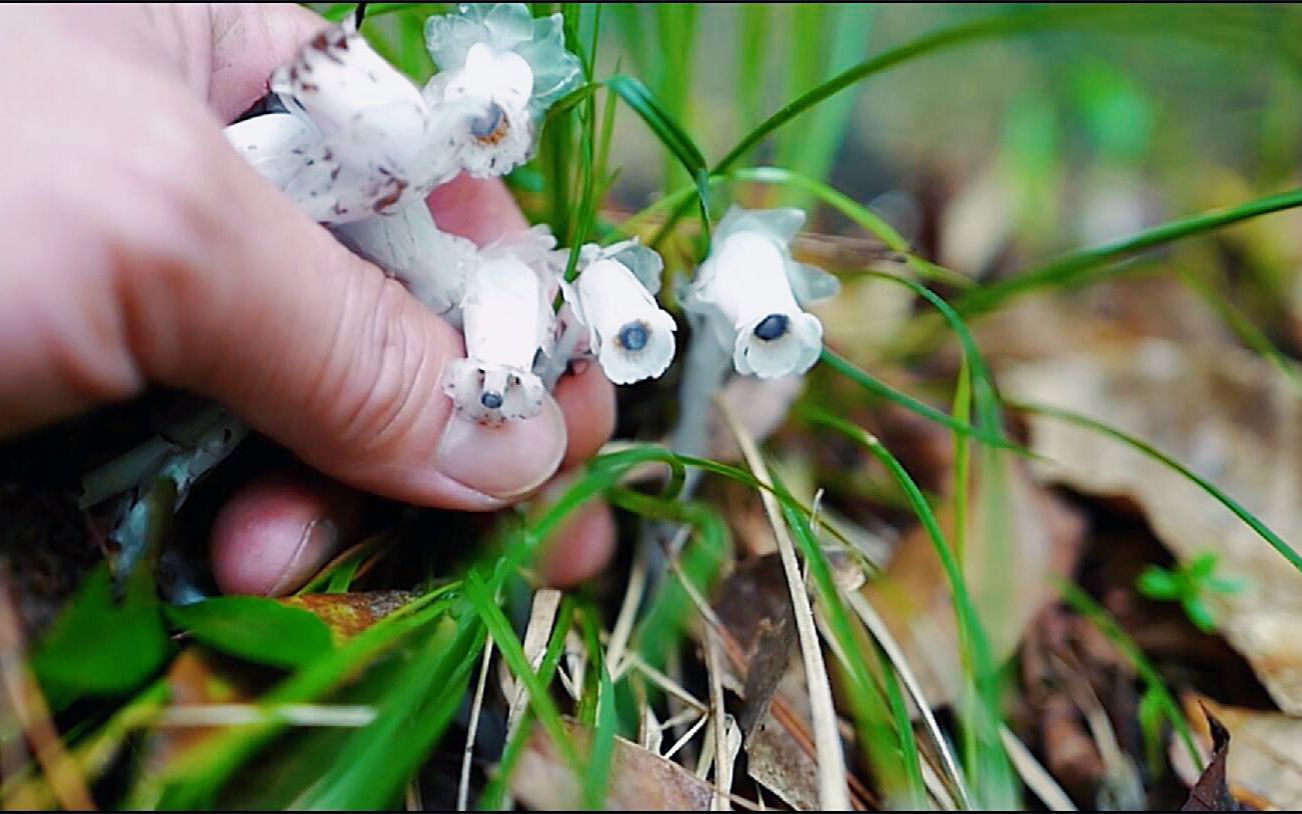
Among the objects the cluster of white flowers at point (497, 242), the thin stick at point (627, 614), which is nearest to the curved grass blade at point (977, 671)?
the cluster of white flowers at point (497, 242)

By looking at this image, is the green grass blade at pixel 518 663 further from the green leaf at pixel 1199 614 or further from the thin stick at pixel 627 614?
the green leaf at pixel 1199 614

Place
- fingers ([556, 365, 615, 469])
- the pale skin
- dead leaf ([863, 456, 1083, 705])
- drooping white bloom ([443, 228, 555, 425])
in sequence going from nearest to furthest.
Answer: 1. the pale skin
2. drooping white bloom ([443, 228, 555, 425])
3. fingers ([556, 365, 615, 469])
4. dead leaf ([863, 456, 1083, 705])

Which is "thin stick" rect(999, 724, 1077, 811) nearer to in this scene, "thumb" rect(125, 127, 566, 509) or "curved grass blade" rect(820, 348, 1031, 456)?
"curved grass blade" rect(820, 348, 1031, 456)

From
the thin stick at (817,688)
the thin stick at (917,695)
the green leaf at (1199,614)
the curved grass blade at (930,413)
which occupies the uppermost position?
the curved grass blade at (930,413)

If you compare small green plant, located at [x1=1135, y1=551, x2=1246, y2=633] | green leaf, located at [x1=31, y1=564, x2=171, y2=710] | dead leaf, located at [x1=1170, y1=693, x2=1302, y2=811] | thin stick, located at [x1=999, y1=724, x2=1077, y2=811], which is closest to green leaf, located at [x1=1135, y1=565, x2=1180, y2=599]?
small green plant, located at [x1=1135, y1=551, x2=1246, y2=633]

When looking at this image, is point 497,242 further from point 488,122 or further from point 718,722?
point 718,722

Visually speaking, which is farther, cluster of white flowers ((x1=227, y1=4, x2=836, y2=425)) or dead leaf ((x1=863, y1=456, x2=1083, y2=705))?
dead leaf ((x1=863, y1=456, x2=1083, y2=705))

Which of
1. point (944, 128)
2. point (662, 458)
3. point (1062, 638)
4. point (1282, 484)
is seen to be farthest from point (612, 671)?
point (944, 128)

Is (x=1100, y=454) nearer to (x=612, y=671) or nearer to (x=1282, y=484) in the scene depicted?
(x=1282, y=484)
